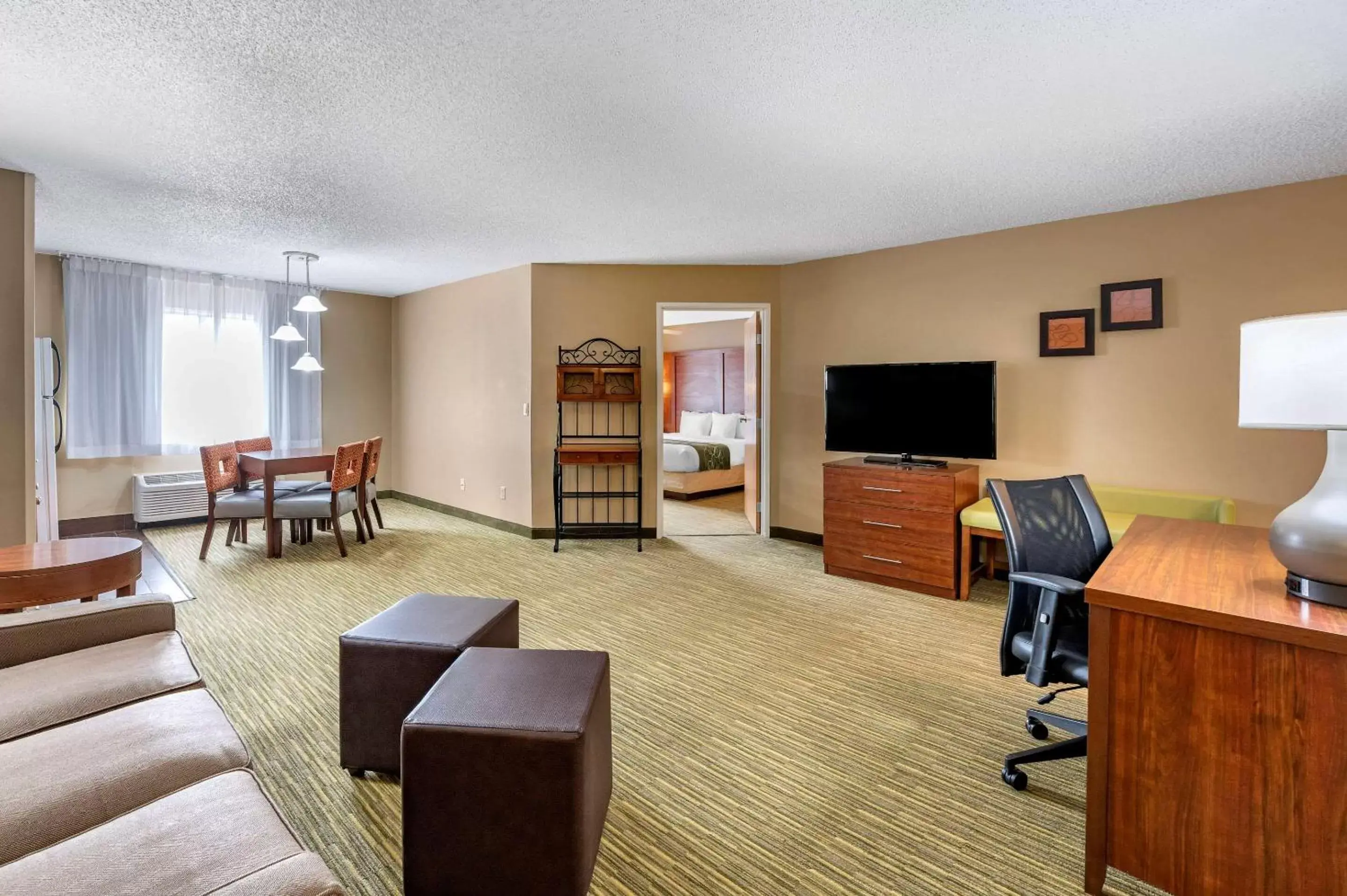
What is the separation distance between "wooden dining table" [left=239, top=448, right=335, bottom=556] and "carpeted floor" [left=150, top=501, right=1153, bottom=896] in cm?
26

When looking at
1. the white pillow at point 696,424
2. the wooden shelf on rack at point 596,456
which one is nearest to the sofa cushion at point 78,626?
the wooden shelf on rack at point 596,456

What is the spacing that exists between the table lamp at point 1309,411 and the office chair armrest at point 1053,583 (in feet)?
1.48

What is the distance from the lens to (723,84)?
234cm

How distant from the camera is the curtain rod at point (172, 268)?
17.4 feet

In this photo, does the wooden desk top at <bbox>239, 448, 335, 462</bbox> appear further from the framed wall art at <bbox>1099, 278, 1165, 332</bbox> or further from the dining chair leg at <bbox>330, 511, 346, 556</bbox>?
the framed wall art at <bbox>1099, 278, 1165, 332</bbox>

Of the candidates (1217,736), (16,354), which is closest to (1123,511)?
(1217,736)

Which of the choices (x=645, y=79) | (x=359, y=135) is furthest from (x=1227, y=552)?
(x=359, y=135)

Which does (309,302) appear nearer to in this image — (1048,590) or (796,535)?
(796,535)

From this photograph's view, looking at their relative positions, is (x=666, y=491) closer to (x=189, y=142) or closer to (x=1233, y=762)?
(x=189, y=142)

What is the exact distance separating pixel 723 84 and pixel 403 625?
7.36 feet

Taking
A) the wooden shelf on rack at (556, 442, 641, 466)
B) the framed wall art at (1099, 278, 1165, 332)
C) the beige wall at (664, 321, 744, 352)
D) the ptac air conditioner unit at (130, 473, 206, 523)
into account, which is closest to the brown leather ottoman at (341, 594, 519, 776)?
the wooden shelf on rack at (556, 442, 641, 466)

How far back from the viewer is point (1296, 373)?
4.58 ft

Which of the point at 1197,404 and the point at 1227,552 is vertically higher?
the point at 1197,404

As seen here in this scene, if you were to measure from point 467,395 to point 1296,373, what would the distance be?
6.08m
